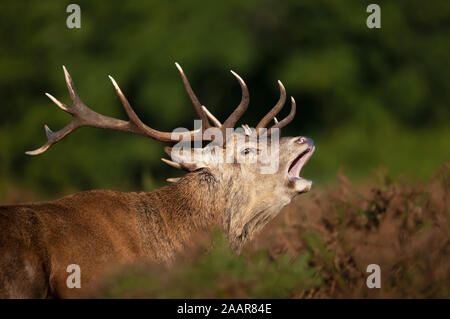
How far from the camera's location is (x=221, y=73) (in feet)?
56.7

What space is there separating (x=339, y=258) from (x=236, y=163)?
1231 mm

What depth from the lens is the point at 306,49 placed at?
1828cm

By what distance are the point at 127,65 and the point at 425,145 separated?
7.71 m

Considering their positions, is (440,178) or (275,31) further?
(275,31)

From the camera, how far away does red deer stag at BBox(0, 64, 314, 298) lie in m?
4.11

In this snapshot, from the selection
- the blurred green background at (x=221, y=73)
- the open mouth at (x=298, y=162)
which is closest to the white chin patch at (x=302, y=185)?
the open mouth at (x=298, y=162)

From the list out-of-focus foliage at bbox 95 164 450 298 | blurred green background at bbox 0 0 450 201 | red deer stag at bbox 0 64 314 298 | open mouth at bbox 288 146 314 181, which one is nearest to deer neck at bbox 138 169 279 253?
red deer stag at bbox 0 64 314 298

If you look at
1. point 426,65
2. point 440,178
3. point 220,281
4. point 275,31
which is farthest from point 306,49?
point 220,281

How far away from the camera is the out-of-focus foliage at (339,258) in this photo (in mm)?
4004

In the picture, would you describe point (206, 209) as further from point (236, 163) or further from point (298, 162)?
point (298, 162)

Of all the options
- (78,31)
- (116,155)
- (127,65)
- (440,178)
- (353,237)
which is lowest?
(353,237)
